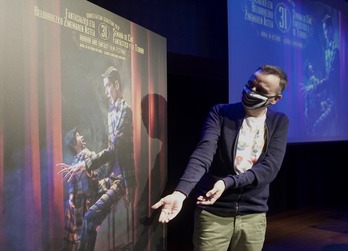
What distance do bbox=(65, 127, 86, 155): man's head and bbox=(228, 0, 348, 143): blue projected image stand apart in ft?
6.19

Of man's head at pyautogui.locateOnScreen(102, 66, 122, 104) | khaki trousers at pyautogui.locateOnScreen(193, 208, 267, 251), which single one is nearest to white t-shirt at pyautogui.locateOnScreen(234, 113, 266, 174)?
khaki trousers at pyautogui.locateOnScreen(193, 208, 267, 251)

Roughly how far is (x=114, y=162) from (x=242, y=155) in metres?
0.52

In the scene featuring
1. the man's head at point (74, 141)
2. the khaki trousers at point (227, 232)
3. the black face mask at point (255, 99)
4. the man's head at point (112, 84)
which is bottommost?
the khaki trousers at point (227, 232)

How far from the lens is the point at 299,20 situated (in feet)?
12.6

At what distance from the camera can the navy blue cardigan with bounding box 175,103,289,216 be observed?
1.59m

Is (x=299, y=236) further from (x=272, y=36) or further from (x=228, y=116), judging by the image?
(x=228, y=116)

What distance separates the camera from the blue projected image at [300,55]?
3.20 m

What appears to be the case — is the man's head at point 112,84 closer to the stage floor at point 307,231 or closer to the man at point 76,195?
the man at point 76,195

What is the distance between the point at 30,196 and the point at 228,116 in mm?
854

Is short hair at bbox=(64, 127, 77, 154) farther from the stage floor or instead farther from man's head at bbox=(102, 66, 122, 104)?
the stage floor

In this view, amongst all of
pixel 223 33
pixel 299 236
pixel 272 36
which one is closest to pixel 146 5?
pixel 223 33

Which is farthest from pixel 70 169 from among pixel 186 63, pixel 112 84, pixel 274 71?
pixel 186 63

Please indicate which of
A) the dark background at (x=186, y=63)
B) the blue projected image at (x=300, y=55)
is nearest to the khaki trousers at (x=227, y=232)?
the dark background at (x=186, y=63)

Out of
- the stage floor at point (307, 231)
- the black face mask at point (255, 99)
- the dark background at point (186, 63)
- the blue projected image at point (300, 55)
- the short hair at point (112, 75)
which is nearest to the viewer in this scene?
the short hair at point (112, 75)
